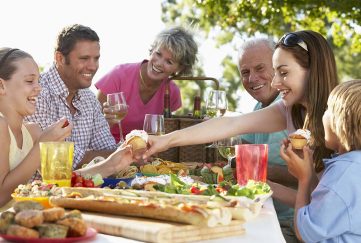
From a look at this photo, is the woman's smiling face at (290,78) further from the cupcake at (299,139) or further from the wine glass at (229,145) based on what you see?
the cupcake at (299,139)

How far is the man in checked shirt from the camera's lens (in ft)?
17.3

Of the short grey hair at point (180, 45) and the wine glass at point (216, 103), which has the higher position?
the short grey hair at point (180, 45)

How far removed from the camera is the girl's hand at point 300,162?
3.44m

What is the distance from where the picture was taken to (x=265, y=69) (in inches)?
217

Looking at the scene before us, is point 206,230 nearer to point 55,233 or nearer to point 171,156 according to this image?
point 55,233

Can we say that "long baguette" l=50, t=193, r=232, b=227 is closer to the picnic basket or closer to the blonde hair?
the blonde hair

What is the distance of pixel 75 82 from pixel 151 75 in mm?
1159

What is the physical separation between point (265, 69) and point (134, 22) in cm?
1774

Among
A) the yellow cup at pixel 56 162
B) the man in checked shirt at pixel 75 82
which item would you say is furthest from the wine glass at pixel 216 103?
the yellow cup at pixel 56 162

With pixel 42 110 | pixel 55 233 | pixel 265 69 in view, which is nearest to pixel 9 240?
pixel 55 233

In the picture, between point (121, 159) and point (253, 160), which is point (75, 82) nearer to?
point (121, 159)

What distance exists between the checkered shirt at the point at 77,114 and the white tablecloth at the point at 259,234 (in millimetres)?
2330

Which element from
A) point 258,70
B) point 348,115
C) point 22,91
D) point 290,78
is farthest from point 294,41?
point 258,70

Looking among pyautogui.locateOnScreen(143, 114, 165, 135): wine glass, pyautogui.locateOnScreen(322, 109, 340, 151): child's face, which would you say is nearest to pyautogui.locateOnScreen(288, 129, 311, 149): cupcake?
pyautogui.locateOnScreen(322, 109, 340, 151): child's face
